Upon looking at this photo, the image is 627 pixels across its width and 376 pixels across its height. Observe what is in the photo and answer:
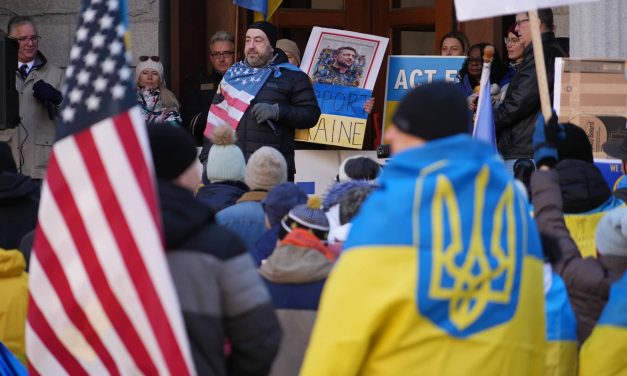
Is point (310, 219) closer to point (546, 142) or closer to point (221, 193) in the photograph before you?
point (546, 142)

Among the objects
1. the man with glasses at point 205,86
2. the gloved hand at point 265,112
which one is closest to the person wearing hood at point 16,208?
the gloved hand at point 265,112

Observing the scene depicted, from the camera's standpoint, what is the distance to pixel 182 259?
3.93 meters

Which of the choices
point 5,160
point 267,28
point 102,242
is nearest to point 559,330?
point 102,242

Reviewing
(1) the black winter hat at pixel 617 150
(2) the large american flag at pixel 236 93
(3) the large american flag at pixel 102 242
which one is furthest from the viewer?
(2) the large american flag at pixel 236 93

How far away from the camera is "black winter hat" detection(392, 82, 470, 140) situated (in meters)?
3.76

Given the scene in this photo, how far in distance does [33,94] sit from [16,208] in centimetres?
467

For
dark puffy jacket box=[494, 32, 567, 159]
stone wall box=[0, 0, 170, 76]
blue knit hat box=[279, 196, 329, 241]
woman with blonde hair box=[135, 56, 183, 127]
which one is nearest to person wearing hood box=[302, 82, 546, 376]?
blue knit hat box=[279, 196, 329, 241]

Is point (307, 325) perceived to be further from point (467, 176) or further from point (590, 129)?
point (590, 129)

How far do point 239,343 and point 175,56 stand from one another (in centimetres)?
878

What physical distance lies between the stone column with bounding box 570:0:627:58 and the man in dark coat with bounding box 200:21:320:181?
77.5 inches

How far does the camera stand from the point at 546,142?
197 inches

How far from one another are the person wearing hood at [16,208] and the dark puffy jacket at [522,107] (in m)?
3.34

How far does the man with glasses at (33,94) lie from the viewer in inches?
434

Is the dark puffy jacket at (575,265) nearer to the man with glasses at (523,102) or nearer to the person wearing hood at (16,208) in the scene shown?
the person wearing hood at (16,208)
